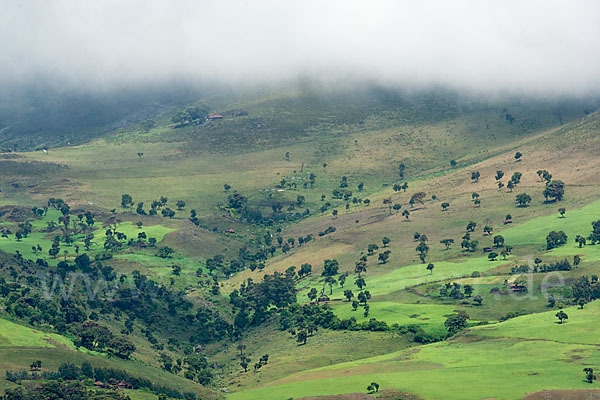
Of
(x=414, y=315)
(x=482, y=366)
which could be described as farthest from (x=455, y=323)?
(x=482, y=366)

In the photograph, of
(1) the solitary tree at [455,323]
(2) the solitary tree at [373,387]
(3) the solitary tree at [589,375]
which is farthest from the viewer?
(1) the solitary tree at [455,323]

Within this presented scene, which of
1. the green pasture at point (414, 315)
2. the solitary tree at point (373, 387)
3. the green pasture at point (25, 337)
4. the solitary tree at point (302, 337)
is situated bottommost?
the solitary tree at point (302, 337)

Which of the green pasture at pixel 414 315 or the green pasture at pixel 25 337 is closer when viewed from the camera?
the green pasture at pixel 25 337

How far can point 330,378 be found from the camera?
150375 mm

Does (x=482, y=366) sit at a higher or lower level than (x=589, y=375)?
lower

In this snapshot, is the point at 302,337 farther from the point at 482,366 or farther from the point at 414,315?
the point at 482,366

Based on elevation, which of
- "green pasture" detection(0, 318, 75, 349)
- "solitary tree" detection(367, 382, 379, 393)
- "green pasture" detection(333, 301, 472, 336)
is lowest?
"green pasture" detection(333, 301, 472, 336)

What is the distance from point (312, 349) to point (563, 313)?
169ft

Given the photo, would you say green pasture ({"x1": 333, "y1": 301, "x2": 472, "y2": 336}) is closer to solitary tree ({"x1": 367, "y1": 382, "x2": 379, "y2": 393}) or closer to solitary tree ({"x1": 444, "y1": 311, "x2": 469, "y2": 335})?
solitary tree ({"x1": 444, "y1": 311, "x2": 469, "y2": 335})

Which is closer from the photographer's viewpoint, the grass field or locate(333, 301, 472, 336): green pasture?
the grass field

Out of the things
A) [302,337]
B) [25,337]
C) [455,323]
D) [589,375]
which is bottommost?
[302,337]

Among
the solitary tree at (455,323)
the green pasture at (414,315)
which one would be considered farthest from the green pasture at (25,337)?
the solitary tree at (455,323)

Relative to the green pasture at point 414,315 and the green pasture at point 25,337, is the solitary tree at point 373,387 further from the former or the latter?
the green pasture at point 25,337

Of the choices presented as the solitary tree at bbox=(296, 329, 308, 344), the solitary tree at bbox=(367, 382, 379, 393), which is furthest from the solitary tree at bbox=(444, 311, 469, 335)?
the solitary tree at bbox=(367, 382, 379, 393)
